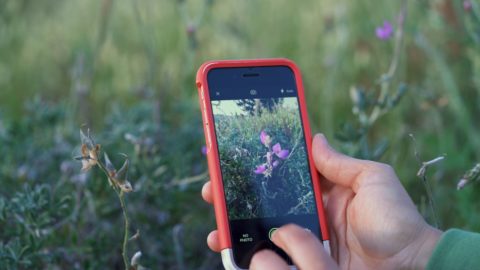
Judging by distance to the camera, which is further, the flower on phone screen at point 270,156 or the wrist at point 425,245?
the flower on phone screen at point 270,156

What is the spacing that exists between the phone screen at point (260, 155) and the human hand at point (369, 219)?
1.9 inches

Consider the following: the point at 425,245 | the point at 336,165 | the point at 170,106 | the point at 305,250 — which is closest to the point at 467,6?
the point at 336,165

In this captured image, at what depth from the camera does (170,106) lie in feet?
8.91

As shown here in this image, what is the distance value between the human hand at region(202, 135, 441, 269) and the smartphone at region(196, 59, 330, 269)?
0.04 metres

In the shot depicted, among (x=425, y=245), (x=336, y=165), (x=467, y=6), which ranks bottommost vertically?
(x=425, y=245)

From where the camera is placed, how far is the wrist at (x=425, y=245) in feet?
4.47

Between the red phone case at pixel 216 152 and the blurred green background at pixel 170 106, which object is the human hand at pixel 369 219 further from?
the blurred green background at pixel 170 106

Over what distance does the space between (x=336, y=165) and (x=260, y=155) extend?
149 mm

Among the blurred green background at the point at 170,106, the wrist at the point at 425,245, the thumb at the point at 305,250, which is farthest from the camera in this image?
the blurred green background at the point at 170,106

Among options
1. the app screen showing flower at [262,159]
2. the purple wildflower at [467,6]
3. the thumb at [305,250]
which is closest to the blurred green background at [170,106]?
the purple wildflower at [467,6]

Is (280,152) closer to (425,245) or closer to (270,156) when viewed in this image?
(270,156)

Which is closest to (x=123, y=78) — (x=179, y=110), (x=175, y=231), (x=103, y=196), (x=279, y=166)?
(x=179, y=110)

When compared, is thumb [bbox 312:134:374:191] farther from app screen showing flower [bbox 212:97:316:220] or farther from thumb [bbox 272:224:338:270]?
thumb [bbox 272:224:338:270]

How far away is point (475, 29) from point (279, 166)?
0.80 m
